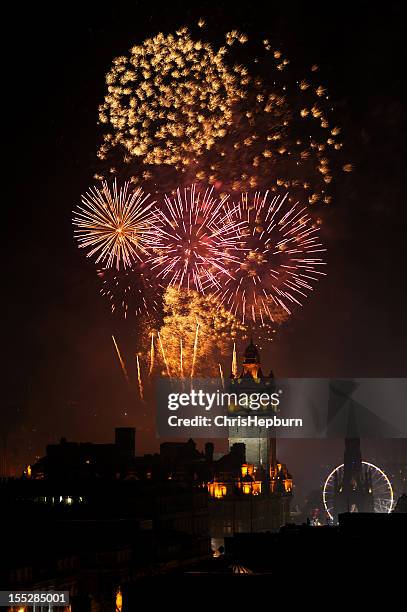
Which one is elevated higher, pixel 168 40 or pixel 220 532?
pixel 168 40

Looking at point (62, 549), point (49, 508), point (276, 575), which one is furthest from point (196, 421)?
point (276, 575)

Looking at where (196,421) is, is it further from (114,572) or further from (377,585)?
(377,585)

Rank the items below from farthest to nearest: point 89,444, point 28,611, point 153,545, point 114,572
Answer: point 89,444
point 153,545
point 114,572
point 28,611

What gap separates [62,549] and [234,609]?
4884 centimetres

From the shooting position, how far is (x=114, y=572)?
85.9 metres

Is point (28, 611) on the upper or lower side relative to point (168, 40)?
lower

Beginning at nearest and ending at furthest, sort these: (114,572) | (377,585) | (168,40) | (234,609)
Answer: (234,609)
(377,585)
(168,40)
(114,572)

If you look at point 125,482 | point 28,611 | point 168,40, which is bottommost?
point 28,611

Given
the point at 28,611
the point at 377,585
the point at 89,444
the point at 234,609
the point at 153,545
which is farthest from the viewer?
the point at 89,444

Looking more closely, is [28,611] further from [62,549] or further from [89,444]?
[89,444]

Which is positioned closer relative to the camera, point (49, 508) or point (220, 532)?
point (49, 508)

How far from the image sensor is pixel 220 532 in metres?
181

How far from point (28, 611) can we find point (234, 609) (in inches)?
1110

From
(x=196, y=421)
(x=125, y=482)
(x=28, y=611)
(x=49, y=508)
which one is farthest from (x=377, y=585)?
(x=196, y=421)
